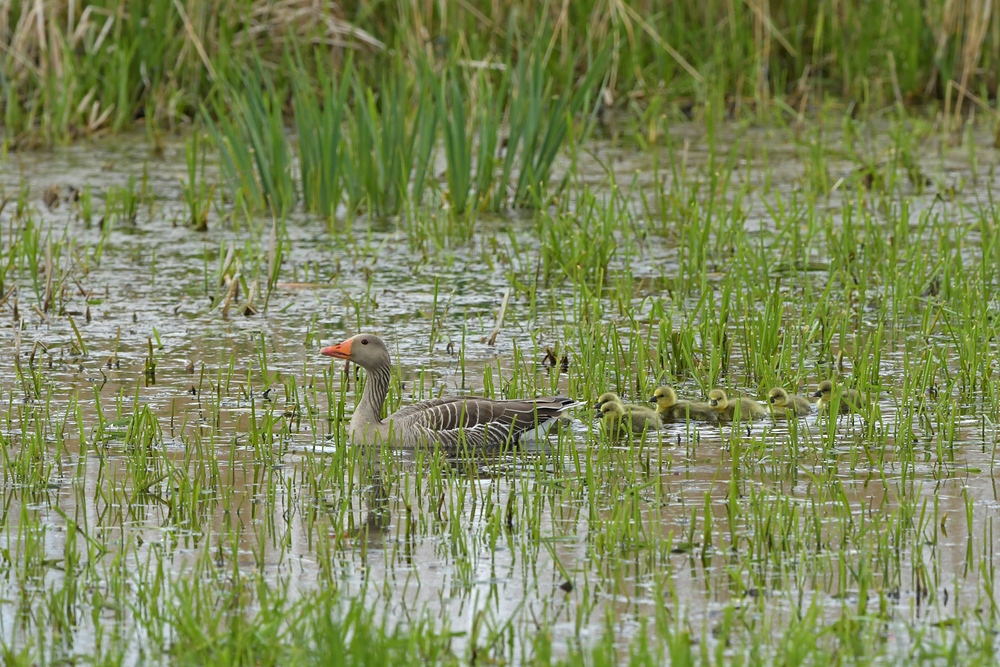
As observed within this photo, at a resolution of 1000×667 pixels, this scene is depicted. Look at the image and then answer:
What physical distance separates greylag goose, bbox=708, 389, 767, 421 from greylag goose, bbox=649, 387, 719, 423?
0.03 meters

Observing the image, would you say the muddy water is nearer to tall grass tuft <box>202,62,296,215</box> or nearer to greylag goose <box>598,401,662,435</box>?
greylag goose <box>598,401,662,435</box>

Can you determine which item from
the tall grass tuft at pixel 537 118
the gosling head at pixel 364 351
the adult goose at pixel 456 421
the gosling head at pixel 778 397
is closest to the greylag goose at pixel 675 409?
the gosling head at pixel 778 397

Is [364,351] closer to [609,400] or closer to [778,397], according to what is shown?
Result: [609,400]

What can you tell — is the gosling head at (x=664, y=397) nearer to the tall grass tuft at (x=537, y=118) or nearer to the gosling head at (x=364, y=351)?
the gosling head at (x=364, y=351)

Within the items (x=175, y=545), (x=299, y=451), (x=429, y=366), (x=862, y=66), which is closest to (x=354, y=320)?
(x=429, y=366)

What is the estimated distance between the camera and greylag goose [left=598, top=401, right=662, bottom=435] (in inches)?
257

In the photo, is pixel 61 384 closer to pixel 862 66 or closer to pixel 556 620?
pixel 556 620

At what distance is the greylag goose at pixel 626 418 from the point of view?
653cm

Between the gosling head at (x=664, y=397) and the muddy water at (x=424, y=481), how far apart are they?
188 millimetres

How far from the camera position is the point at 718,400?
6.74m

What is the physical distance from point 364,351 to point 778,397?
165 cm

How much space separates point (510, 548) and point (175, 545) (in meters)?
1.03

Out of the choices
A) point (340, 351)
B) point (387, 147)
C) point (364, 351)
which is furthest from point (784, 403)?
point (387, 147)

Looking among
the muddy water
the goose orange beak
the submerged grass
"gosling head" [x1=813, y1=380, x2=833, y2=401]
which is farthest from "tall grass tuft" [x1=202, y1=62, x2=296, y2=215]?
"gosling head" [x1=813, y1=380, x2=833, y2=401]
